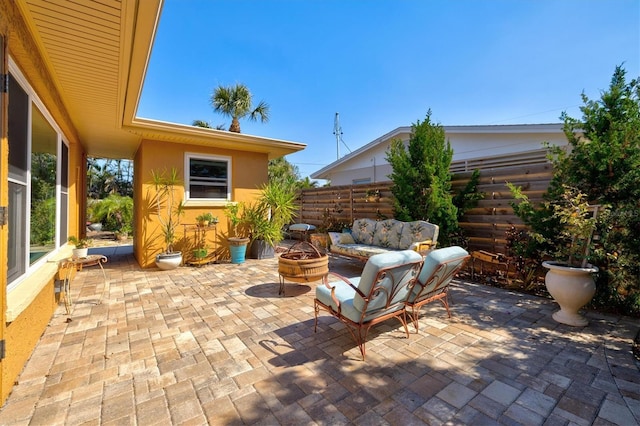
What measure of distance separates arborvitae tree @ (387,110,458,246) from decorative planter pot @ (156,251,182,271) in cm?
501

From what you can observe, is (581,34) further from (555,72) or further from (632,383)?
(632,383)

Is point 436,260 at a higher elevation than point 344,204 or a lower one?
lower

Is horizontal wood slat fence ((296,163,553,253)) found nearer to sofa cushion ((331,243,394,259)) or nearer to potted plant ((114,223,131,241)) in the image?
sofa cushion ((331,243,394,259))

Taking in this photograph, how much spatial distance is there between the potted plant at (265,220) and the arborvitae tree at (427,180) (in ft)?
9.19

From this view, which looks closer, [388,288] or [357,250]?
[388,288]

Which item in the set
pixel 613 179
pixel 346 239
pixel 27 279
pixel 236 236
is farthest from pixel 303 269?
pixel 613 179

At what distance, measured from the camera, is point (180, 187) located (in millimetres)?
6703

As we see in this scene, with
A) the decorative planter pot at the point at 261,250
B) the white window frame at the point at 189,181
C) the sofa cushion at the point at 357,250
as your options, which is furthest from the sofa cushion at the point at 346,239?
the white window frame at the point at 189,181

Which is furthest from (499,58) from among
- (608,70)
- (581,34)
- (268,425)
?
(268,425)

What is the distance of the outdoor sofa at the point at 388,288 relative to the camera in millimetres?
2512

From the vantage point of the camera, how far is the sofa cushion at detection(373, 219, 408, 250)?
5.76 m

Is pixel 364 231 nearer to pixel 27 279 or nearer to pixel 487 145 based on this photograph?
pixel 487 145

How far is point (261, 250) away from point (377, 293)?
5.29 meters

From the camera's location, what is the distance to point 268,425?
5.83 ft
